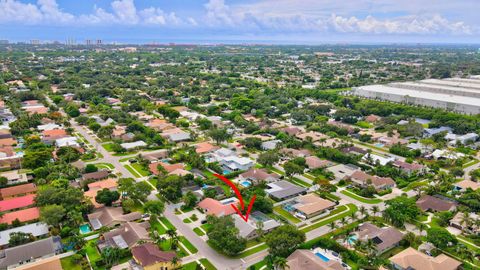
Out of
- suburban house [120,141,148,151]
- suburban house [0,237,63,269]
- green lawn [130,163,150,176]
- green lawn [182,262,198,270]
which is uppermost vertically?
suburban house [120,141,148,151]

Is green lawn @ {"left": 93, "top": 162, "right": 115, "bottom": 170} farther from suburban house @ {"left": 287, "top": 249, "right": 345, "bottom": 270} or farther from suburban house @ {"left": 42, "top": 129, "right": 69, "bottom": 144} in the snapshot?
suburban house @ {"left": 287, "top": 249, "right": 345, "bottom": 270}

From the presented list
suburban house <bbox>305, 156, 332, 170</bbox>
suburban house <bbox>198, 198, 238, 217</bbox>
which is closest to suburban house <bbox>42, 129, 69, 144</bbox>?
suburban house <bbox>198, 198, 238, 217</bbox>

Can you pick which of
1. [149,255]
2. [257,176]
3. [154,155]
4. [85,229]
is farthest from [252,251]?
[154,155]

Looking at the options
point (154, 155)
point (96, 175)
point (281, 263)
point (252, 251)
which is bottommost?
point (252, 251)

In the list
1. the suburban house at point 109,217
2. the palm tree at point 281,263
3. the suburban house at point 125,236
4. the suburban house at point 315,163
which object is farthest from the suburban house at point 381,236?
the suburban house at point 109,217

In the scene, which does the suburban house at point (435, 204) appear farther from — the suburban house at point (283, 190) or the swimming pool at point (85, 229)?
the swimming pool at point (85, 229)

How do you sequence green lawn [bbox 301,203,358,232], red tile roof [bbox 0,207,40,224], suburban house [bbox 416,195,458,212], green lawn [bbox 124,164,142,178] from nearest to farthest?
1. red tile roof [bbox 0,207,40,224]
2. green lawn [bbox 301,203,358,232]
3. suburban house [bbox 416,195,458,212]
4. green lawn [bbox 124,164,142,178]

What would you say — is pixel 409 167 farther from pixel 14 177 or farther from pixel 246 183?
pixel 14 177
